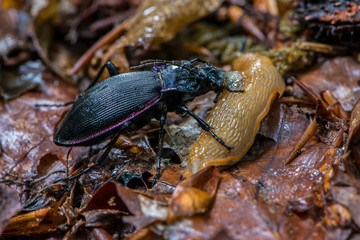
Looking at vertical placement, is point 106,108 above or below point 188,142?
above

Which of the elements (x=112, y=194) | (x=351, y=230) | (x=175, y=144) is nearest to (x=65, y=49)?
(x=175, y=144)

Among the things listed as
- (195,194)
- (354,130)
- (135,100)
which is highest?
(135,100)

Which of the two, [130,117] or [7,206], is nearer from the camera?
[7,206]

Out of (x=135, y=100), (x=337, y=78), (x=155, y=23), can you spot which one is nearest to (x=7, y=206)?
(x=135, y=100)

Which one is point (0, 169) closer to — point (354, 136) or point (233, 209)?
point (233, 209)

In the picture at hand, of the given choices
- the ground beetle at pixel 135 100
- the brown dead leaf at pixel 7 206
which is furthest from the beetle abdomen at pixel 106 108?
the brown dead leaf at pixel 7 206

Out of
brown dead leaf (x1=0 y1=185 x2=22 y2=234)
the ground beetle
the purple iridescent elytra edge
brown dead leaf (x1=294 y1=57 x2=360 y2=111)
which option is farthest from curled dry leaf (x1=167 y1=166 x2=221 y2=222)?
brown dead leaf (x1=294 y1=57 x2=360 y2=111)

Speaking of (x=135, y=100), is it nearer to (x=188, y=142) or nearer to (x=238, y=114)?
(x=188, y=142)
